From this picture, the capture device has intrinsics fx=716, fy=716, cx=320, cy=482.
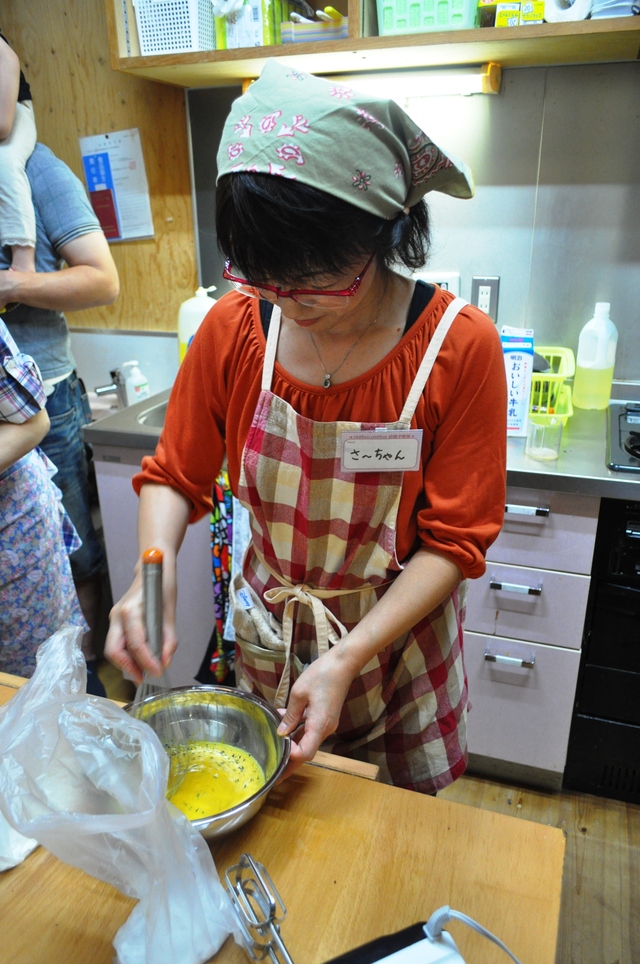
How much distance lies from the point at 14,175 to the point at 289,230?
51.6 inches

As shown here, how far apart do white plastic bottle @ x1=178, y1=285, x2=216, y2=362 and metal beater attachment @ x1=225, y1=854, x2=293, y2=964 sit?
5.58 ft

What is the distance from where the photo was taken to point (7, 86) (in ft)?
5.66

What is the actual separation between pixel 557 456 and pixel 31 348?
4.59 feet

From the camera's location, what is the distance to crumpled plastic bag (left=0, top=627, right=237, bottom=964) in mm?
605

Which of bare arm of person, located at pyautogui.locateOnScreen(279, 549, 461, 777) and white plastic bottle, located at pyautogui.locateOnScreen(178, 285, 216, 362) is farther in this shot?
white plastic bottle, located at pyautogui.locateOnScreen(178, 285, 216, 362)

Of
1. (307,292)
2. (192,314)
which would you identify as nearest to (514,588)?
(307,292)

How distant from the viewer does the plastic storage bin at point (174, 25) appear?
1766 mm

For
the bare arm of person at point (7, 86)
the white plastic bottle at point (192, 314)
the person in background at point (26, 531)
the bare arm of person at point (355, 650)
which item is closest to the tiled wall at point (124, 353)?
the white plastic bottle at point (192, 314)

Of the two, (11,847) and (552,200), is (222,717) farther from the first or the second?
(552,200)

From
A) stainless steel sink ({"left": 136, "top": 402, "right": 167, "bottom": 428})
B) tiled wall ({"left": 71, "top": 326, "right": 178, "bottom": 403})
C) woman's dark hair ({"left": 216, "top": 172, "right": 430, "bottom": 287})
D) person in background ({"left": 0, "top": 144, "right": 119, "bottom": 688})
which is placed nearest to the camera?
woman's dark hair ({"left": 216, "top": 172, "right": 430, "bottom": 287})

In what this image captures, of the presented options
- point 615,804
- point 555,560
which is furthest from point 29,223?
point 615,804

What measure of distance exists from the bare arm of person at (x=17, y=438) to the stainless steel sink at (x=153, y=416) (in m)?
0.59

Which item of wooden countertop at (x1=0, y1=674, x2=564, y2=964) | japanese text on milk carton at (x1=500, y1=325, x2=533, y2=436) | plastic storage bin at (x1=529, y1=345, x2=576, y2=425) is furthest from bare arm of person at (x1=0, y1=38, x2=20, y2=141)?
wooden countertop at (x1=0, y1=674, x2=564, y2=964)

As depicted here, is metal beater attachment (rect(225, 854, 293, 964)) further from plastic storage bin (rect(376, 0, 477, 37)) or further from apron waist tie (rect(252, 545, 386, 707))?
plastic storage bin (rect(376, 0, 477, 37))
